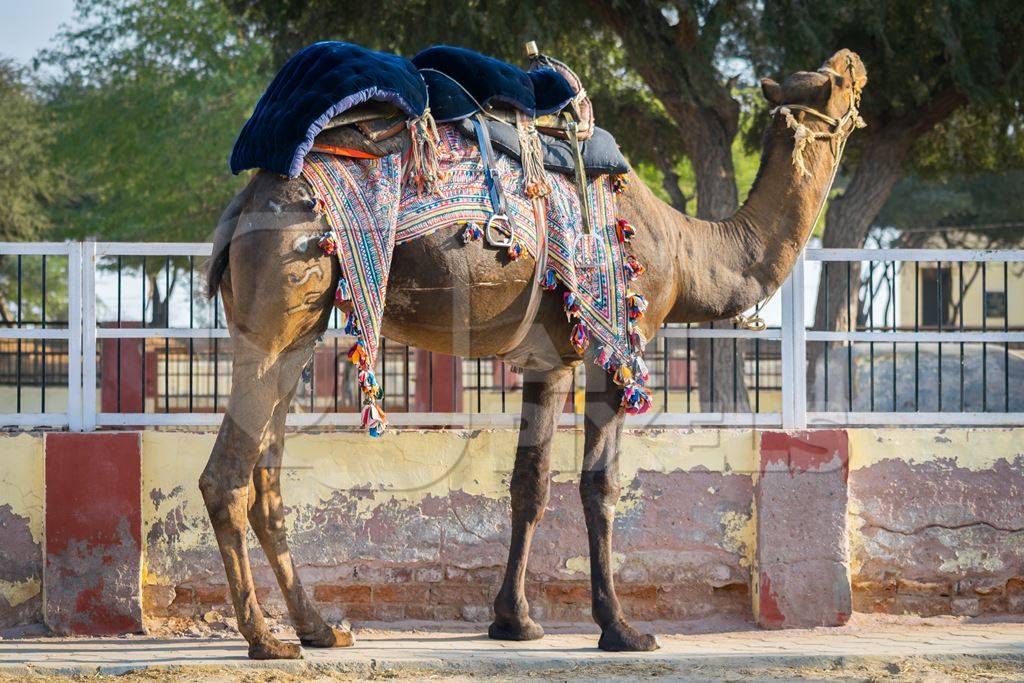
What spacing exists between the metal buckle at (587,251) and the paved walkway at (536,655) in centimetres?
172

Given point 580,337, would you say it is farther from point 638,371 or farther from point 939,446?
point 939,446

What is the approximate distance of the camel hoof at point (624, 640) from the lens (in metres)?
5.76

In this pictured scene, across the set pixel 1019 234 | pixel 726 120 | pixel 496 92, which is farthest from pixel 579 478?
pixel 1019 234

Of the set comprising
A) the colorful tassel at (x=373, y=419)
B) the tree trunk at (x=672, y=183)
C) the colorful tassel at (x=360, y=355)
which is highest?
the tree trunk at (x=672, y=183)

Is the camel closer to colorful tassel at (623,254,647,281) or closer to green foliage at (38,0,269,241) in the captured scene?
colorful tassel at (623,254,647,281)

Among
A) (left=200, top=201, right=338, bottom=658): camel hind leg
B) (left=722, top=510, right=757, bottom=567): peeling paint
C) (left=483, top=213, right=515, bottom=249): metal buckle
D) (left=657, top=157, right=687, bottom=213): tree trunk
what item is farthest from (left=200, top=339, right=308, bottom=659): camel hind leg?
(left=657, top=157, right=687, bottom=213): tree trunk

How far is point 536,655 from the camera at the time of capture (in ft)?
18.6

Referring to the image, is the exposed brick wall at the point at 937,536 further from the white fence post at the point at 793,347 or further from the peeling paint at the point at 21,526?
the peeling paint at the point at 21,526

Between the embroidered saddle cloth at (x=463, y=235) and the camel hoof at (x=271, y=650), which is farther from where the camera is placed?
the camel hoof at (x=271, y=650)

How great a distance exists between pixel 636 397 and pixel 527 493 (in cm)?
Result: 77

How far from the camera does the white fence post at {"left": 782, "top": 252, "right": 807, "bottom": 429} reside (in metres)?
6.68

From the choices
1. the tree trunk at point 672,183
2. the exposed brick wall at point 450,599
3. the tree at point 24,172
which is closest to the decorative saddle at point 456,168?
the exposed brick wall at point 450,599

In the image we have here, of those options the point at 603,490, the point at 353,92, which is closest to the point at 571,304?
the point at 603,490

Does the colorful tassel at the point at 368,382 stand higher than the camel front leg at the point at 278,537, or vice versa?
the colorful tassel at the point at 368,382
